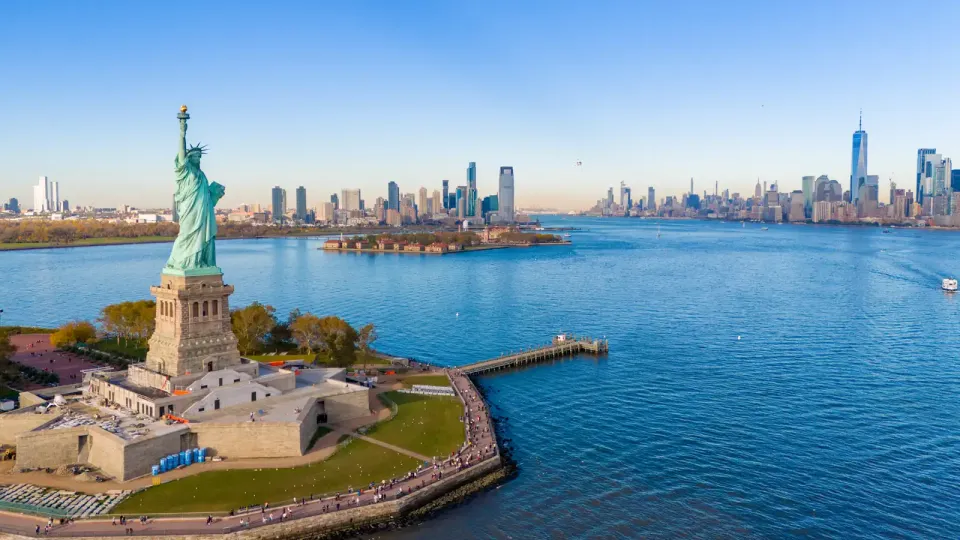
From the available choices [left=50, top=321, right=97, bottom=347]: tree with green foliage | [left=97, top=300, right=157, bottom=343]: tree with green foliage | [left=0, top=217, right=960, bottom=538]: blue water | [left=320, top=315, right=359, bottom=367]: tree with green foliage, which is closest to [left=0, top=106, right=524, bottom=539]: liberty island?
[left=0, top=217, right=960, bottom=538]: blue water

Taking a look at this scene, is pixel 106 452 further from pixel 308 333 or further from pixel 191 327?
pixel 308 333

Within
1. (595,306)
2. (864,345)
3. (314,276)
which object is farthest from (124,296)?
(864,345)

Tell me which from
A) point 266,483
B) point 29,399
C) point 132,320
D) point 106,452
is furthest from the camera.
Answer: point 132,320

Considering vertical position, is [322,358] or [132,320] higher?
[132,320]

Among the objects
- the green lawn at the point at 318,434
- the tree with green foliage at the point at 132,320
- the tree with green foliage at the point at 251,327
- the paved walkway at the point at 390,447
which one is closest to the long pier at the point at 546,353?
the tree with green foliage at the point at 251,327

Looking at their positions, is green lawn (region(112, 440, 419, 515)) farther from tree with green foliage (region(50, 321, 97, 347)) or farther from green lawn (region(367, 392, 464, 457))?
tree with green foliage (region(50, 321, 97, 347))

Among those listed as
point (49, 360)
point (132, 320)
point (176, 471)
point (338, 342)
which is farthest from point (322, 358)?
point (176, 471)
